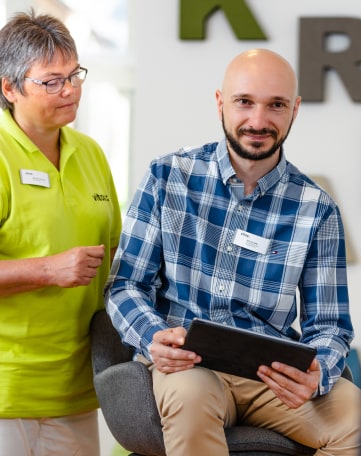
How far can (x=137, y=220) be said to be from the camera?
2539 mm

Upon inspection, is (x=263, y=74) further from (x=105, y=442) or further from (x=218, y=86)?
(x=105, y=442)

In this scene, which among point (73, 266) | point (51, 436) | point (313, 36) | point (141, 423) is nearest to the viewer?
point (141, 423)

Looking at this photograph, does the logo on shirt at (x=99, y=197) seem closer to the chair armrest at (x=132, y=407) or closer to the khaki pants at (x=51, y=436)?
the chair armrest at (x=132, y=407)

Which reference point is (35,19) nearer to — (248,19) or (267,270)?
(267,270)

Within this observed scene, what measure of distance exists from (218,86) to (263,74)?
194 cm

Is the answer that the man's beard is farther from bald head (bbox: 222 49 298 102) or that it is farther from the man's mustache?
bald head (bbox: 222 49 298 102)

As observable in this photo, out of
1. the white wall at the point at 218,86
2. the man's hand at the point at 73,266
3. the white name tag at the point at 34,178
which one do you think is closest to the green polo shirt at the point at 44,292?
the white name tag at the point at 34,178

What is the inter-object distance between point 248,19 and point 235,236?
2.18 meters

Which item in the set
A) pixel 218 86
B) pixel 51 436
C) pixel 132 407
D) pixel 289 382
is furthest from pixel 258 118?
pixel 218 86

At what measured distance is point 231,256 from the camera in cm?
253

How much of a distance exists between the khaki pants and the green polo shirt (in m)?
0.03

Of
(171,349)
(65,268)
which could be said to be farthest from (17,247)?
(171,349)

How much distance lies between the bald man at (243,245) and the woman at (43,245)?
174 millimetres

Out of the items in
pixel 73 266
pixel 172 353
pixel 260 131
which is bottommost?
pixel 172 353
